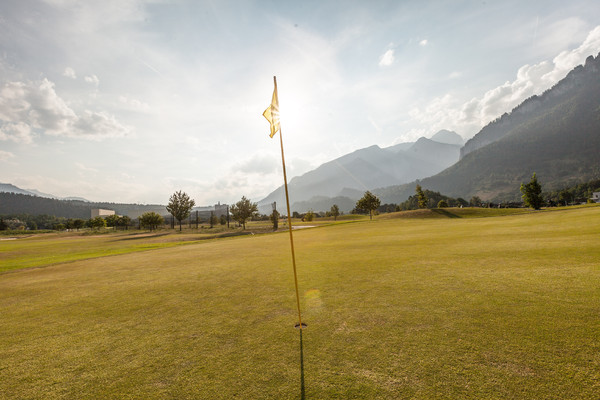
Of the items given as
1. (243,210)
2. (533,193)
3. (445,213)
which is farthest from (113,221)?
(533,193)

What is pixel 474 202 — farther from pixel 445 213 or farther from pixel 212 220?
pixel 212 220

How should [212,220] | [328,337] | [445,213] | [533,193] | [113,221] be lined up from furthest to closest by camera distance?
[113,221] < [212,220] < [533,193] < [445,213] < [328,337]

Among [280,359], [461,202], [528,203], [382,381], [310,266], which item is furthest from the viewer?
[461,202]

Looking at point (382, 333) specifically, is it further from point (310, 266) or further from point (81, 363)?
point (310, 266)

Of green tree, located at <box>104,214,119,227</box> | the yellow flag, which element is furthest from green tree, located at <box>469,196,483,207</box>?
green tree, located at <box>104,214,119,227</box>

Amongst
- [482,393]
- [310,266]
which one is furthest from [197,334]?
[310,266]

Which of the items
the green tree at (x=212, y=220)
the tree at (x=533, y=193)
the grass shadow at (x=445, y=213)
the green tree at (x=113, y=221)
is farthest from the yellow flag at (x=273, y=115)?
the green tree at (x=113, y=221)

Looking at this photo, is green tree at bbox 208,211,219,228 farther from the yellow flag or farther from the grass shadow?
the yellow flag

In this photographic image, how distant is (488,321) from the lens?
5043 millimetres

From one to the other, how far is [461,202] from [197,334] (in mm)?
178041

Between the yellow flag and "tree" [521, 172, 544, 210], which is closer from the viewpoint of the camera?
the yellow flag

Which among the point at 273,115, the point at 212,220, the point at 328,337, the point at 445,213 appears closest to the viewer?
the point at 328,337

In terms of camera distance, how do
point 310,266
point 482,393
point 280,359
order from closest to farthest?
point 482,393 → point 280,359 → point 310,266

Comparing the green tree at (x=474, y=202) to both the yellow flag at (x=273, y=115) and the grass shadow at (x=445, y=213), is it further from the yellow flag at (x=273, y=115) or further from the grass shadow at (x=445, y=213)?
the yellow flag at (x=273, y=115)
